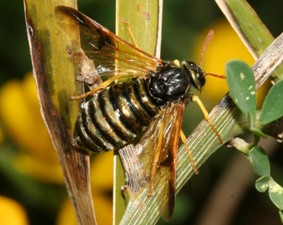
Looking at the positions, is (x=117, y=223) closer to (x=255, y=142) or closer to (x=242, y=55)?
(x=255, y=142)

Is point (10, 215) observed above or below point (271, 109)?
below

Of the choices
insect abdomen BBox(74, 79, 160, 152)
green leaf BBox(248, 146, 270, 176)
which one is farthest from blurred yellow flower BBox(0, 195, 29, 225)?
green leaf BBox(248, 146, 270, 176)

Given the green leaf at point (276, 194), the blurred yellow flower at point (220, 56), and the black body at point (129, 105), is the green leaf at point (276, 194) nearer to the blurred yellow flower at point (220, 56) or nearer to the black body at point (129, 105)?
the black body at point (129, 105)

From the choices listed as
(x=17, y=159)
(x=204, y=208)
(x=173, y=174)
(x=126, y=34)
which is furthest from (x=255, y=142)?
(x=204, y=208)

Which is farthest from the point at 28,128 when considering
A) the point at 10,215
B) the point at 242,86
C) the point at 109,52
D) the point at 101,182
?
the point at 242,86

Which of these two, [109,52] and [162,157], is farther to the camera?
[109,52]

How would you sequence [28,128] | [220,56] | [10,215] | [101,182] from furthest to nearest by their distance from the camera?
[220,56], [28,128], [101,182], [10,215]

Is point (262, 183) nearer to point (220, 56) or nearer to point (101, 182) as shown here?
point (101, 182)
